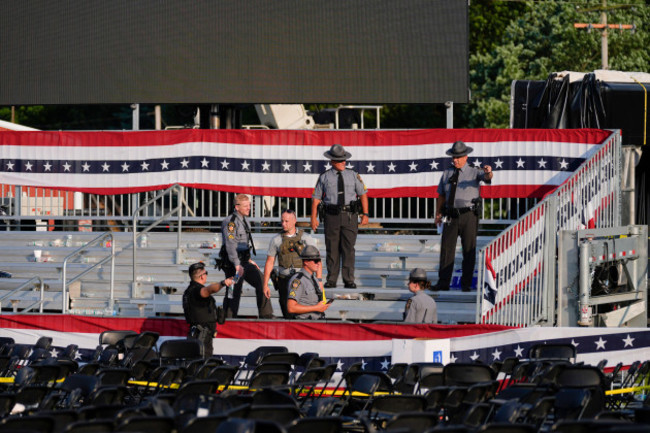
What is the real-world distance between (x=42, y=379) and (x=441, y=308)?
6.25 m

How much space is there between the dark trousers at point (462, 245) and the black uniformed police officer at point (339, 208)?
113 cm

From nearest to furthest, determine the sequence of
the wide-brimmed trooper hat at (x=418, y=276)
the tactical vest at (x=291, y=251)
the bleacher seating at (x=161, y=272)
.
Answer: the wide-brimmed trooper hat at (x=418, y=276) < the tactical vest at (x=291, y=251) < the bleacher seating at (x=161, y=272)

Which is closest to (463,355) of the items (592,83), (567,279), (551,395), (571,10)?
(567,279)

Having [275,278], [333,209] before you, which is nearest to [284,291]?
[275,278]

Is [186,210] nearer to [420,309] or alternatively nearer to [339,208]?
[339,208]

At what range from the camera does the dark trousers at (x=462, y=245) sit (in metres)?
17.1

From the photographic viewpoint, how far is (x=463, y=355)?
15.7 m

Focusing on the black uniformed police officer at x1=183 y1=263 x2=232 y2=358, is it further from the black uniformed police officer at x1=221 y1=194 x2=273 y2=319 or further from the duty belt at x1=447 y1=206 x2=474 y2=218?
the duty belt at x1=447 y1=206 x2=474 y2=218

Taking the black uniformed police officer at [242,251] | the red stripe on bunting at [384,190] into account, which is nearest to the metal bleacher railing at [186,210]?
the red stripe on bunting at [384,190]

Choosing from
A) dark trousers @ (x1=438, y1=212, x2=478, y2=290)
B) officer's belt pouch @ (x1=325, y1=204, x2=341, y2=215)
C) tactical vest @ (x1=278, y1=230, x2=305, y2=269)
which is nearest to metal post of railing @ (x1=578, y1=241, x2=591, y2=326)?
dark trousers @ (x1=438, y1=212, x2=478, y2=290)

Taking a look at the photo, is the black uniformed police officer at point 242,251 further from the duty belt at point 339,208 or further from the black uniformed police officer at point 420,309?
the black uniformed police officer at point 420,309

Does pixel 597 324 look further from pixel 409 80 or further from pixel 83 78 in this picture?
pixel 83 78

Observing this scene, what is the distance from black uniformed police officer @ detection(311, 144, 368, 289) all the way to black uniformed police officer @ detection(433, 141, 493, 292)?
1076 millimetres

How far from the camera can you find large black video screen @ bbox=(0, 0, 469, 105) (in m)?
21.0
